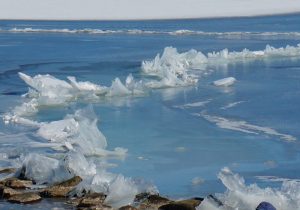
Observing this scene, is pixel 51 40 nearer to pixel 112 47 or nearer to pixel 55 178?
pixel 112 47

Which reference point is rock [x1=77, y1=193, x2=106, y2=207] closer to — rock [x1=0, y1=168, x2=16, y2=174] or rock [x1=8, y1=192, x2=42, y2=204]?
rock [x1=8, y1=192, x2=42, y2=204]

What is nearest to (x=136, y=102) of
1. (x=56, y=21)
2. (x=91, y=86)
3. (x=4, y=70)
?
(x=91, y=86)

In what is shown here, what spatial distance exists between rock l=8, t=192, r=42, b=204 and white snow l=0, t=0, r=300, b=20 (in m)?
22.2

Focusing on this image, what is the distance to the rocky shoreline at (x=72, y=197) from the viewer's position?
3299 mm

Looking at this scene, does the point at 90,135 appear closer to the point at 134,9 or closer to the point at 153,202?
the point at 153,202

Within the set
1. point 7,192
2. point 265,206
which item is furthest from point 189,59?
point 265,206

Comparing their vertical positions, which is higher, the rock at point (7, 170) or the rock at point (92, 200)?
the rock at point (92, 200)

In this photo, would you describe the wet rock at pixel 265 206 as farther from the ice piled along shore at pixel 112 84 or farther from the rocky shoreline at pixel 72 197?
the ice piled along shore at pixel 112 84

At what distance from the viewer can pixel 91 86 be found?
7195mm

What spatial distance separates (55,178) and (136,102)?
9.35 ft

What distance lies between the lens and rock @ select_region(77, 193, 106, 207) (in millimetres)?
3318

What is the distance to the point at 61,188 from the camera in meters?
3.60

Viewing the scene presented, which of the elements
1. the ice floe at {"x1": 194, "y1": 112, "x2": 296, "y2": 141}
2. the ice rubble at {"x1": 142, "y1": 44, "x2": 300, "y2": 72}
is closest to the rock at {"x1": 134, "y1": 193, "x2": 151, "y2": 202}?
the ice floe at {"x1": 194, "y1": 112, "x2": 296, "y2": 141}

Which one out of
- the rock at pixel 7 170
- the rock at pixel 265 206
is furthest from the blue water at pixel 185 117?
the rock at pixel 265 206
